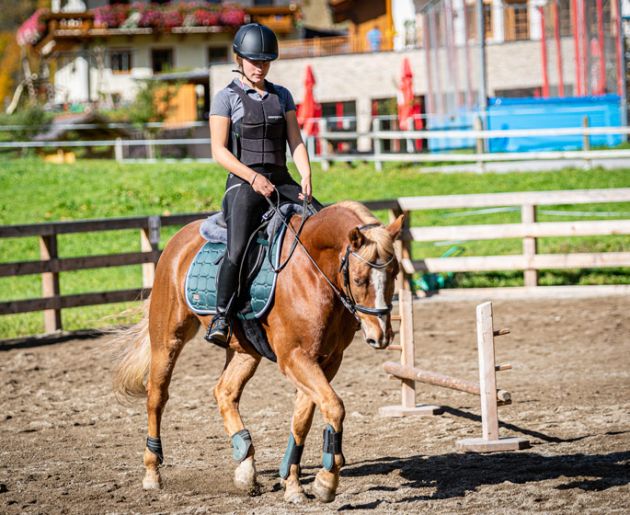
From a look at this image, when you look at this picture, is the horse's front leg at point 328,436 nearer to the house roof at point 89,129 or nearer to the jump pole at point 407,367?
the jump pole at point 407,367

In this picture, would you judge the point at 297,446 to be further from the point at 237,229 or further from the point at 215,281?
the point at 237,229

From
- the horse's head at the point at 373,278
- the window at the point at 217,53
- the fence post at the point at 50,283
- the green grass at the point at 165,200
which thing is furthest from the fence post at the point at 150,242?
the window at the point at 217,53

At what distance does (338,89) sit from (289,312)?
3174 centimetres

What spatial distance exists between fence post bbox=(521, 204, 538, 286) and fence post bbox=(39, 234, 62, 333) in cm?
627

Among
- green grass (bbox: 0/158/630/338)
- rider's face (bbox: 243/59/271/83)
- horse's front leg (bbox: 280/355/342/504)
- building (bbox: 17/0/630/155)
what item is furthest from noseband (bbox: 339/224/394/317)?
building (bbox: 17/0/630/155)

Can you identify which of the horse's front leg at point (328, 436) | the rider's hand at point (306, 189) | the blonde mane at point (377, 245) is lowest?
the horse's front leg at point (328, 436)

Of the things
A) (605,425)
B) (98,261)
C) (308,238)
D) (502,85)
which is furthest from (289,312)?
(502,85)

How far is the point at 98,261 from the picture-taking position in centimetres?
1228

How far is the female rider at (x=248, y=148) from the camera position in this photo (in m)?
5.72

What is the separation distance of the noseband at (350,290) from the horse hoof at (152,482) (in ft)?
5.64

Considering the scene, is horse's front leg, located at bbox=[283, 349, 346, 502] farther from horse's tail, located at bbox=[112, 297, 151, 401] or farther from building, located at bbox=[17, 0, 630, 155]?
building, located at bbox=[17, 0, 630, 155]

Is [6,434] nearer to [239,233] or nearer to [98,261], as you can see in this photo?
[239,233]

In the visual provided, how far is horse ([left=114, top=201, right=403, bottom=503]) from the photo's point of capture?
4984 millimetres

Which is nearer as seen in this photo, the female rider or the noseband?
the noseband
